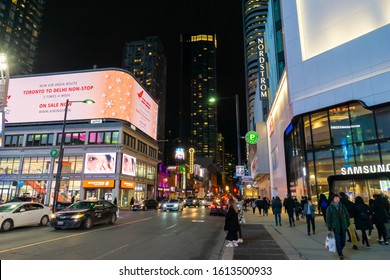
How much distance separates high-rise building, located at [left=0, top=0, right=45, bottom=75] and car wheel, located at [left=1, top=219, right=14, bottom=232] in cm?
11999

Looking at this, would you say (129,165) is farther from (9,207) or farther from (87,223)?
(87,223)

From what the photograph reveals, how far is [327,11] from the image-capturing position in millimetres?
23516

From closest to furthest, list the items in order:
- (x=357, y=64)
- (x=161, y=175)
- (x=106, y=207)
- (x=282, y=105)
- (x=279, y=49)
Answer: (x=106, y=207) → (x=357, y=64) → (x=282, y=105) → (x=279, y=49) → (x=161, y=175)

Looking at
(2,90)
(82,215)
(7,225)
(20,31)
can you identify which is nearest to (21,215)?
(7,225)

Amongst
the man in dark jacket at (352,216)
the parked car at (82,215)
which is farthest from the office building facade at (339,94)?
the parked car at (82,215)

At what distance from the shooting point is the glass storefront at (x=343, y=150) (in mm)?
18422

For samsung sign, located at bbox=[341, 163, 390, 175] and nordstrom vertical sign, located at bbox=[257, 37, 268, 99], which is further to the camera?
nordstrom vertical sign, located at bbox=[257, 37, 268, 99]

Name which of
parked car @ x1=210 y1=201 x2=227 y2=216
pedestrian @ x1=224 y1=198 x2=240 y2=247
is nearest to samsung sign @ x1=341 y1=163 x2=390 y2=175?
parked car @ x1=210 y1=201 x2=227 y2=216

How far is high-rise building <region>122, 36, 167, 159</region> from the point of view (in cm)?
15038

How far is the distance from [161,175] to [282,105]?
2163 inches

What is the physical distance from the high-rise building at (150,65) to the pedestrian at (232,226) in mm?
138678

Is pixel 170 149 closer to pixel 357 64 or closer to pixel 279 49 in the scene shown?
pixel 279 49

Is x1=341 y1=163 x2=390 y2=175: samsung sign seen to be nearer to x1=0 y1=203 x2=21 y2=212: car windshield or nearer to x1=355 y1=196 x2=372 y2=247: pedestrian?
x1=355 y1=196 x2=372 y2=247: pedestrian

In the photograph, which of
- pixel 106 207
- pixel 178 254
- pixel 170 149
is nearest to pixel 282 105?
pixel 106 207
